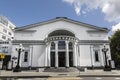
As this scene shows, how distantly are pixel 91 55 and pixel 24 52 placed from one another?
600 inches

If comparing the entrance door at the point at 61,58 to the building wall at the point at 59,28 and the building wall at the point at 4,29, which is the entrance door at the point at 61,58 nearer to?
the building wall at the point at 59,28

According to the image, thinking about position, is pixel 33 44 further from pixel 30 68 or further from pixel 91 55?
pixel 91 55

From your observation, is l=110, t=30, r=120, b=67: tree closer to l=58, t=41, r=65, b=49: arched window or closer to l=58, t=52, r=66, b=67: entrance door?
l=58, t=52, r=66, b=67: entrance door

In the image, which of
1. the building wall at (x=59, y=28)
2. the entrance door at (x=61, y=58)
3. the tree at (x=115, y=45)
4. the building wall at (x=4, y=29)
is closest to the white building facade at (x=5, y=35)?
the building wall at (x=4, y=29)

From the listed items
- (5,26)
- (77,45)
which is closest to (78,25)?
(77,45)

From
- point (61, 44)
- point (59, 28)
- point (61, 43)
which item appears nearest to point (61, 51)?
point (61, 44)

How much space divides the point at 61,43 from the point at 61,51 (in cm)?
167

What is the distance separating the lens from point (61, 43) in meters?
29.5

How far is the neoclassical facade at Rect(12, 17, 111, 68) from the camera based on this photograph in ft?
96.0

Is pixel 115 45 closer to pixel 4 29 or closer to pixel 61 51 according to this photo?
pixel 61 51

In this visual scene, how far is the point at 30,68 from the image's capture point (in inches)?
1212

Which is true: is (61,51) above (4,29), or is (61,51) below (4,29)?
below

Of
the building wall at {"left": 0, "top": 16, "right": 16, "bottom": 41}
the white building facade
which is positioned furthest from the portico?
the building wall at {"left": 0, "top": 16, "right": 16, "bottom": 41}

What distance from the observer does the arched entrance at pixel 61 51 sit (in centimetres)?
2878
